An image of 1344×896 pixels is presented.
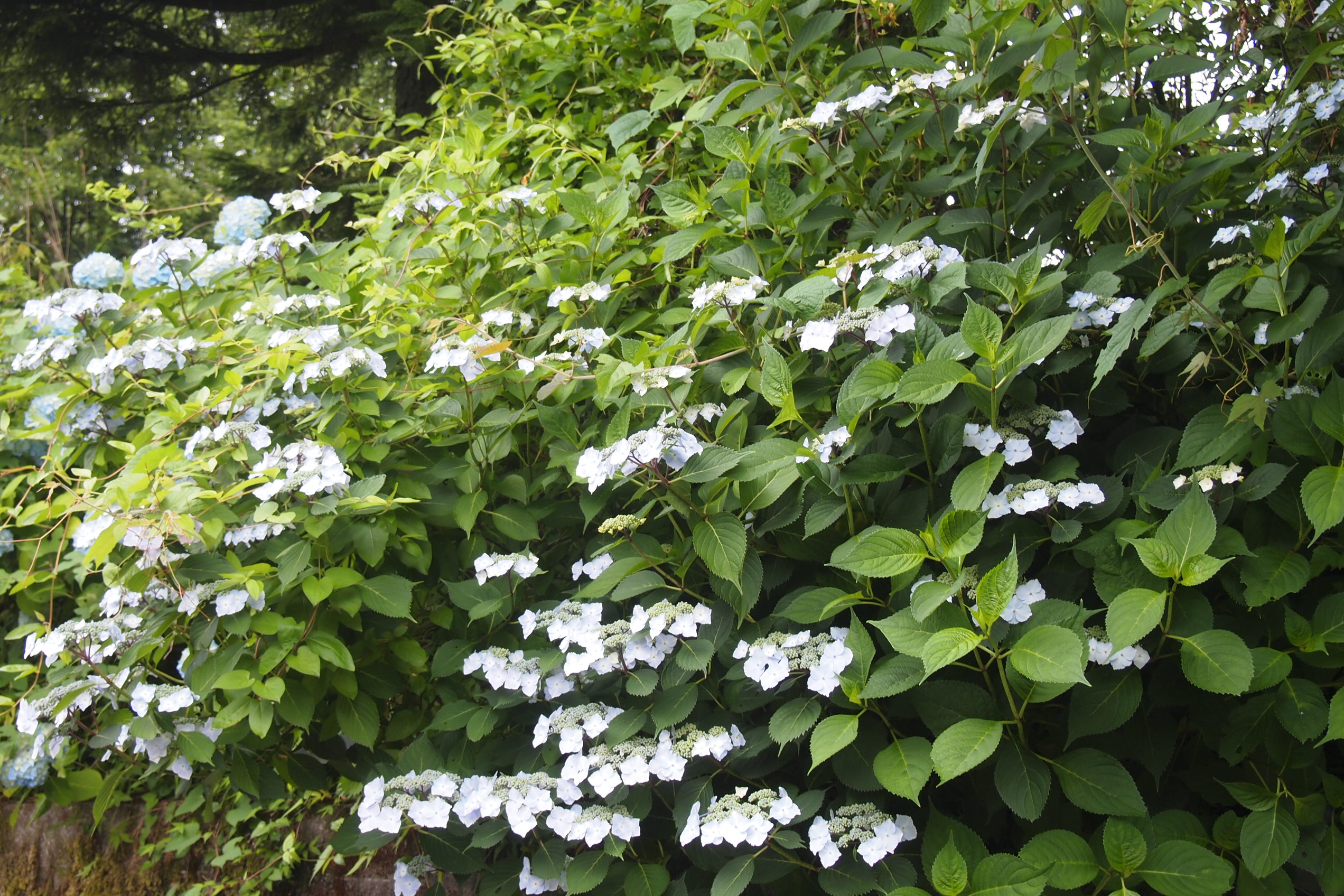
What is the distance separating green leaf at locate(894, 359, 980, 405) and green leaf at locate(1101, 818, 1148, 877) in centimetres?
61

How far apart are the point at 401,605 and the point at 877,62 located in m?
1.39

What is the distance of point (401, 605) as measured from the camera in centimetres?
169

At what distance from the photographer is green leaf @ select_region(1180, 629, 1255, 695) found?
1.12 m

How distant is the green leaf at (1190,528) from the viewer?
3.90 ft

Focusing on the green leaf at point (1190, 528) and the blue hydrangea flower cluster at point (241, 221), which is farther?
the blue hydrangea flower cluster at point (241, 221)

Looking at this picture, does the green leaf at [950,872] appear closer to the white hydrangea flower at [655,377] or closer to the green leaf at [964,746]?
the green leaf at [964,746]

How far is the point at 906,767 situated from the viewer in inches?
49.4

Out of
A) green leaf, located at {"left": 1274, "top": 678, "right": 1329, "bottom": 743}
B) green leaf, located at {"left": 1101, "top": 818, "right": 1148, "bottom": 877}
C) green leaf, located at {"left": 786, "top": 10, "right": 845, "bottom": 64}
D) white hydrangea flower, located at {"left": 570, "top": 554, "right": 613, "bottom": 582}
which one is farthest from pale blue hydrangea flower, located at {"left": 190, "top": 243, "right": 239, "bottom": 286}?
green leaf, located at {"left": 1274, "top": 678, "right": 1329, "bottom": 743}

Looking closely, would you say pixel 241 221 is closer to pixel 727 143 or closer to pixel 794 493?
pixel 727 143

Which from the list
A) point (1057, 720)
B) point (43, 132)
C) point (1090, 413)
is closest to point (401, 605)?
point (1057, 720)

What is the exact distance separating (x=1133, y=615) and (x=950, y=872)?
16.2 inches

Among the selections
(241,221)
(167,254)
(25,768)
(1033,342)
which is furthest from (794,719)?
(25,768)

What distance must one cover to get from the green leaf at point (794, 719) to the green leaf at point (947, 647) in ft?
0.80

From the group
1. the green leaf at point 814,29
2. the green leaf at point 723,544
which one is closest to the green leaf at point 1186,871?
the green leaf at point 723,544
